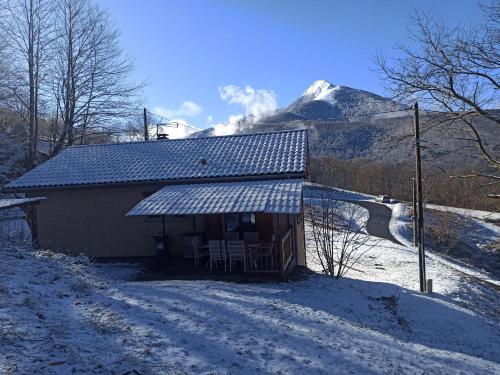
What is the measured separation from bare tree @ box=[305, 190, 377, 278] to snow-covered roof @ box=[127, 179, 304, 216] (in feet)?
12.5

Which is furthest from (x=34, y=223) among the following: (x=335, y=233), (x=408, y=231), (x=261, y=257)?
(x=408, y=231)

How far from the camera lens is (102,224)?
1552cm

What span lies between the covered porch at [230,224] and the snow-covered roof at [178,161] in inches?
38.8

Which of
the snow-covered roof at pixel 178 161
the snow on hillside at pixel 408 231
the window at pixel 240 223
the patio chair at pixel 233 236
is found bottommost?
the snow on hillside at pixel 408 231

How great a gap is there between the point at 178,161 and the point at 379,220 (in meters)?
30.1

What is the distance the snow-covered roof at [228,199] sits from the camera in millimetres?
11328

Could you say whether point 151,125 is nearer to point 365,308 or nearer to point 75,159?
point 75,159

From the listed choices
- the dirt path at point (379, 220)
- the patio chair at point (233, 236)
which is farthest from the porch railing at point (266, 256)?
the dirt path at point (379, 220)

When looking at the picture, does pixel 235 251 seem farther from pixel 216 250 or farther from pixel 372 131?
pixel 372 131

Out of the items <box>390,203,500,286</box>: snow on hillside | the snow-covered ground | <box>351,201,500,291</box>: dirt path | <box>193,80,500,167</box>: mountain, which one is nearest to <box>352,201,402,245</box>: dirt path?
<box>351,201,500,291</box>: dirt path

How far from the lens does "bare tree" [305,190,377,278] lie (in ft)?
53.5

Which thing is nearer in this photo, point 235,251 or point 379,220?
point 235,251

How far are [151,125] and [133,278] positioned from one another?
91.4 feet

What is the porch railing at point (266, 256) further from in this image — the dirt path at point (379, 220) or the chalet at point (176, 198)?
the dirt path at point (379, 220)
